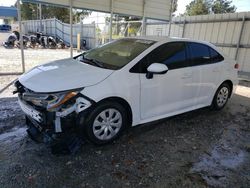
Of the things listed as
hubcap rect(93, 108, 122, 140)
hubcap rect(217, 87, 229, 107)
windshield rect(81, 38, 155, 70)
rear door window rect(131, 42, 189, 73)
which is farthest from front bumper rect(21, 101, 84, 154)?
hubcap rect(217, 87, 229, 107)

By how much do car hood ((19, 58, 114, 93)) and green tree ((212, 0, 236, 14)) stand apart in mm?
37471

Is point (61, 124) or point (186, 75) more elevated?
point (186, 75)

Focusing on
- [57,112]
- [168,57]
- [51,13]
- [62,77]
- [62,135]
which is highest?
[51,13]

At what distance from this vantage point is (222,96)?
14.9 feet

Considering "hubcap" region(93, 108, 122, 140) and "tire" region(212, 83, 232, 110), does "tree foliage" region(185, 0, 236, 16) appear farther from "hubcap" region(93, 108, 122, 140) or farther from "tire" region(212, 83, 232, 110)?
"hubcap" region(93, 108, 122, 140)

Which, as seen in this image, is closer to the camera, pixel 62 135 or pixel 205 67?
pixel 62 135

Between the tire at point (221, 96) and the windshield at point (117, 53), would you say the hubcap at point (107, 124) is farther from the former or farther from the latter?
the tire at point (221, 96)

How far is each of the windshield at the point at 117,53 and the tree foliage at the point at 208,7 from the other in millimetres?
31739

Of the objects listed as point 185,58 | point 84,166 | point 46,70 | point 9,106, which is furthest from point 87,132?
point 9,106

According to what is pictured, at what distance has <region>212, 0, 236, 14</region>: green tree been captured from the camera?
3475 cm

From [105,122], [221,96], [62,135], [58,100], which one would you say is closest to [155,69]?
[105,122]

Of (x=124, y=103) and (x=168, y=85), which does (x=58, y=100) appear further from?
(x=168, y=85)

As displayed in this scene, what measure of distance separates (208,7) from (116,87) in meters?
36.4

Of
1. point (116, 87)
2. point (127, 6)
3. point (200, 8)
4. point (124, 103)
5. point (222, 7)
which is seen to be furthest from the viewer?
point (222, 7)
